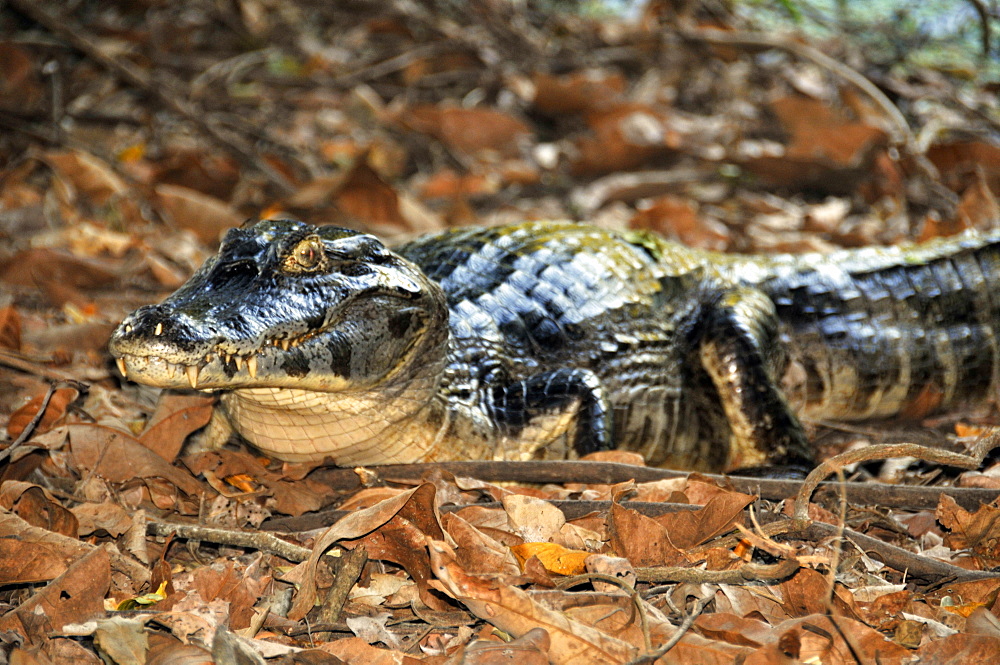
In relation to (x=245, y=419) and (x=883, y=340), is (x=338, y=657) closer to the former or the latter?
(x=245, y=419)

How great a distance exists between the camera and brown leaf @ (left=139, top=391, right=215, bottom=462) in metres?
2.71

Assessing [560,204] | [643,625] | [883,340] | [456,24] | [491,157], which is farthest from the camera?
[456,24]

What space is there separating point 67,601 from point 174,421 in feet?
2.87

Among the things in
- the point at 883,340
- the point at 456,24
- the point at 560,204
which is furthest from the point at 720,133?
the point at 883,340

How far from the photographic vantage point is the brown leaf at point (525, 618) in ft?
5.84

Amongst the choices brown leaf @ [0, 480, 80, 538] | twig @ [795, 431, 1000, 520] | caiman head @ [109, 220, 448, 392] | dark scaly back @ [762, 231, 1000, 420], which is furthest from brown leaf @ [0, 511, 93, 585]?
dark scaly back @ [762, 231, 1000, 420]

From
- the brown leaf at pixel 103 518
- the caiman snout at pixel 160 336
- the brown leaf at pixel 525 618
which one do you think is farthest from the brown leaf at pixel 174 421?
the brown leaf at pixel 525 618

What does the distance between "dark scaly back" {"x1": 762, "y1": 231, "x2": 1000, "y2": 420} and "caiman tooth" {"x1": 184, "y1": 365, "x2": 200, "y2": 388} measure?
2.47 metres

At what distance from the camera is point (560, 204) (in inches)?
221

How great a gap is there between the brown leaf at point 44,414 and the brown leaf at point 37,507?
0.45m

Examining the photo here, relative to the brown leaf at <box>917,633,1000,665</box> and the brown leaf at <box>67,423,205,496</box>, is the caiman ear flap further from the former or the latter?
the brown leaf at <box>917,633,1000,665</box>

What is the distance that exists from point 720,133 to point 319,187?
2966 mm

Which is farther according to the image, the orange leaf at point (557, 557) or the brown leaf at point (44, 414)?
the brown leaf at point (44, 414)

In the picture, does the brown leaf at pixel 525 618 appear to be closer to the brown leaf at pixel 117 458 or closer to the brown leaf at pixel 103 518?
the brown leaf at pixel 103 518
